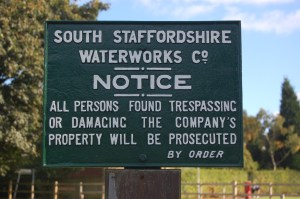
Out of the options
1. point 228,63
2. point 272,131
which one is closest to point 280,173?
point 272,131

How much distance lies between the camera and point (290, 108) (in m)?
71.9

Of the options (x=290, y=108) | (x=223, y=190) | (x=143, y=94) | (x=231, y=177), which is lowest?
(x=223, y=190)

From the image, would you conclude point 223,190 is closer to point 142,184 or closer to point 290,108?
point 142,184

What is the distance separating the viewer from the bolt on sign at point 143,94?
6.21m

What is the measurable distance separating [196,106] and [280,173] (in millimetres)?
46088

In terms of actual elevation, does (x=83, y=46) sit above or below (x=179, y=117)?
above

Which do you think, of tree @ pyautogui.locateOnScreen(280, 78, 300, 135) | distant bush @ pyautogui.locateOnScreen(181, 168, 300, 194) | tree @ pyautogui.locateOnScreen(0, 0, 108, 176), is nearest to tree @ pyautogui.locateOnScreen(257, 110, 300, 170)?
tree @ pyautogui.locateOnScreen(280, 78, 300, 135)

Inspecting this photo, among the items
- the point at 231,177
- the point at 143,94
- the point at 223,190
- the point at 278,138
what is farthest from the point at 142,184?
the point at 278,138

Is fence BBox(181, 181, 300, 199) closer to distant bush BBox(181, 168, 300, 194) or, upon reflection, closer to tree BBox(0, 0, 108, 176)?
distant bush BBox(181, 168, 300, 194)

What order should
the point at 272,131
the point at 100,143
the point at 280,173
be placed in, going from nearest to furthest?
the point at 100,143 < the point at 280,173 < the point at 272,131

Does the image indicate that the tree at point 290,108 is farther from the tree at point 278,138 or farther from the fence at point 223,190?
the fence at point 223,190

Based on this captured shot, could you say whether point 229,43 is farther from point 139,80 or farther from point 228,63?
point 139,80

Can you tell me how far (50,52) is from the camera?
641 centimetres

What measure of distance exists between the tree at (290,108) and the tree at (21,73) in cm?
5365
